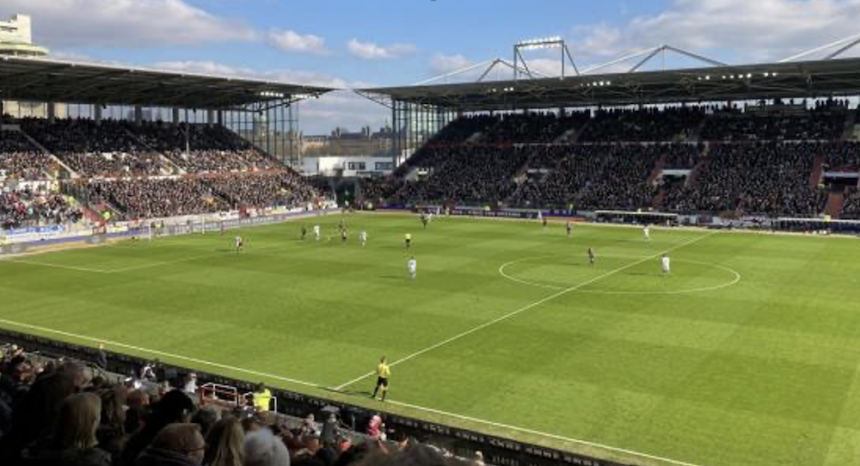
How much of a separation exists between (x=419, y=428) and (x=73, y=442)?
37.7 ft

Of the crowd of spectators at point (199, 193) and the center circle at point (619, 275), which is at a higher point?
the crowd of spectators at point (199, 193)

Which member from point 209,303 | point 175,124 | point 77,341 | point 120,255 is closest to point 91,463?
point 77,341

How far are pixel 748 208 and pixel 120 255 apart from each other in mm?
49735

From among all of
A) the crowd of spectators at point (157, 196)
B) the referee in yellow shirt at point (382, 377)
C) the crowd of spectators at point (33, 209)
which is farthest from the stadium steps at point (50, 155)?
the referee in yellow shirt at point (382, 377)

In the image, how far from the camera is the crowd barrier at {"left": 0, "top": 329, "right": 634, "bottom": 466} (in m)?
13.9

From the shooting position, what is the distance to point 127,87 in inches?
2795

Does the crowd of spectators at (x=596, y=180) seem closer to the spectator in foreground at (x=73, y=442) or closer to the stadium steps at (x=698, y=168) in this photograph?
the stadium steps at (x=698, y=168)

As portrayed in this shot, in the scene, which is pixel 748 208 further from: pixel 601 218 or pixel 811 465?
pixel 811 465

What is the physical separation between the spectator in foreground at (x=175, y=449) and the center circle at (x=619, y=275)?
3034 cm

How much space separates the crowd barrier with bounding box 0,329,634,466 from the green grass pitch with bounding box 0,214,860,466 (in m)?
2.43

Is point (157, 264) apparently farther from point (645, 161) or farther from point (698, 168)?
point (698, 168)

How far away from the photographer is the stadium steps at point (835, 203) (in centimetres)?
5938

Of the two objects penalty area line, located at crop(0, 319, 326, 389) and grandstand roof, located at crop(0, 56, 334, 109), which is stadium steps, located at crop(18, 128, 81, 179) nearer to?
grandstand roof, located at crop(0, 56, 334, 109)

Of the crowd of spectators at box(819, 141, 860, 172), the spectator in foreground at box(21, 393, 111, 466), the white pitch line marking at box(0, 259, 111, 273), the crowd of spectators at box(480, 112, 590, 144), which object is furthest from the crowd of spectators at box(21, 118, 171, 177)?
the spectator in foreground at box(21, 393, 111, 466)
